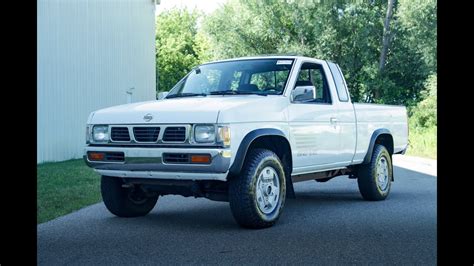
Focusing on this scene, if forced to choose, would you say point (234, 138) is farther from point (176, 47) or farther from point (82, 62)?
point (176, 47)

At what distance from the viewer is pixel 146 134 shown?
686 cm

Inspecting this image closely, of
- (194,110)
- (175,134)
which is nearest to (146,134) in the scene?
(175,134)

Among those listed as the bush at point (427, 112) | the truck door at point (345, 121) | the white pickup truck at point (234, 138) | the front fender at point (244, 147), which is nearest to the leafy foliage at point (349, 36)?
the bush at point (427, 112)

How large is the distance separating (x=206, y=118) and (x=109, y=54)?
16209 millimetres

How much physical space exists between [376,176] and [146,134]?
4.22m

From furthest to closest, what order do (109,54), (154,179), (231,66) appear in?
(109,54), (231,66), (154,179)

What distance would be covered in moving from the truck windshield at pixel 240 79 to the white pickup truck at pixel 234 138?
0.04ft

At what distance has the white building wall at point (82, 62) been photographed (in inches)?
723

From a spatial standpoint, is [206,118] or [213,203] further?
[213,203]

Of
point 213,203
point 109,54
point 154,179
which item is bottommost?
point 213,203

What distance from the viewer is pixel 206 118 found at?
21.4 feet
